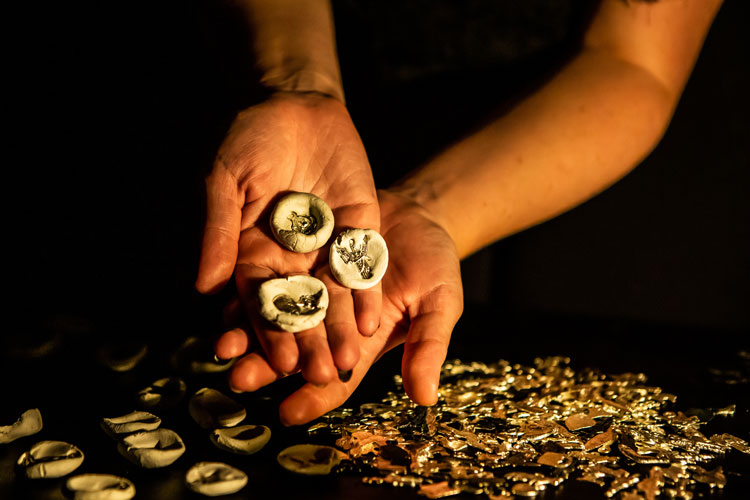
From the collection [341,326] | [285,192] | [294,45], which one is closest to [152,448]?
[341,326]

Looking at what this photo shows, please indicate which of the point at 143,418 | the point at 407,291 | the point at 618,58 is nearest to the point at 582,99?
the point at 618,58

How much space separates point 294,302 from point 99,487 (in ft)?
1.34

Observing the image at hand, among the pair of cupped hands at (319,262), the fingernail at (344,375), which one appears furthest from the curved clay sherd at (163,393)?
the fingernail at (344,375)

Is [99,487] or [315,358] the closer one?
[99,487]

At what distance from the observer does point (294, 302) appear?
1.06 metres

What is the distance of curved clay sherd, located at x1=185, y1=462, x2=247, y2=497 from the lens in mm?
845

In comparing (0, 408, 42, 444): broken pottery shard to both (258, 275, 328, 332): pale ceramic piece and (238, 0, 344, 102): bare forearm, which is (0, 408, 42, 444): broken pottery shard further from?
(238, 0, 344, 102): bare forearm

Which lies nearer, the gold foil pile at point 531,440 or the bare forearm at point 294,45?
the gold foil pile at point 531,440

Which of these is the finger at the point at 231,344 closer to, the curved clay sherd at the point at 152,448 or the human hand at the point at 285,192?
the human hand at the point at 285,192

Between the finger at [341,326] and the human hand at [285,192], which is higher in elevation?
the human hand at [285,192]

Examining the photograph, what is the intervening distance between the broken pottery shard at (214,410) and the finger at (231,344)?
121 mm

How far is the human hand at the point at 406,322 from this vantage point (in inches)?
38.0

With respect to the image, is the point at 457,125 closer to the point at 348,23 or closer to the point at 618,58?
the point at 348,23

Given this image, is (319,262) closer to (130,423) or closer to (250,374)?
(250,374)
